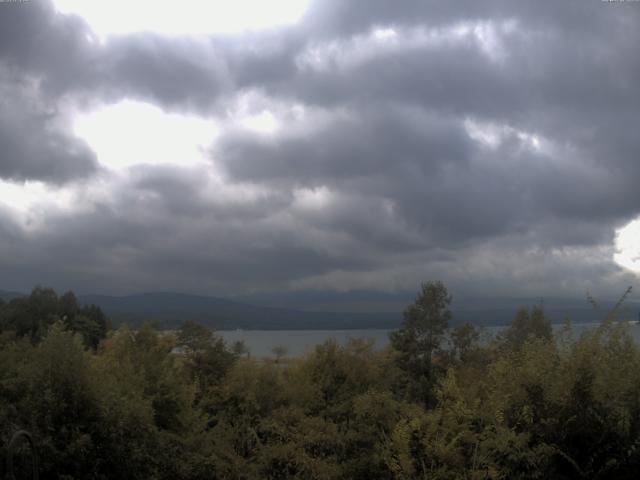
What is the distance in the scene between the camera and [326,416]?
13969 millimetres

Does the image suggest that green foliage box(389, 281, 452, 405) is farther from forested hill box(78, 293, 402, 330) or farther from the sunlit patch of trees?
forested hill box(78, 293, 402, 330)

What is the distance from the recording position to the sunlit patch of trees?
8.34 m

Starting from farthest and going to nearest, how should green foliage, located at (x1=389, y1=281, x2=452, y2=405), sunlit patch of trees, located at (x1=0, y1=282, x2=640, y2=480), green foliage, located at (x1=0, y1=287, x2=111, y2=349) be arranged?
1. green foliage, located at (x1=0, y1=287, x2=111, y2=349)
2. green foliage, located at (x1=389, y1=281, x2=452, y2=405)
3. sunlit patch of trees, located at (x1=0, y1=282, x2=640, y2=480)

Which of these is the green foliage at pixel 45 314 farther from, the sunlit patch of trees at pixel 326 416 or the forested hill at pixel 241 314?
the sunlit patch of trees at pixel 326 416

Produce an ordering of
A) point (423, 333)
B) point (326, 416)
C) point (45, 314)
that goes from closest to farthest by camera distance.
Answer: point (326, 416) < point (423, 333) < point (45, 314)

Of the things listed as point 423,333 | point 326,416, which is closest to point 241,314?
point 423,333

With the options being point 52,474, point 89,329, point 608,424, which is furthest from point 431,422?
point 89,329

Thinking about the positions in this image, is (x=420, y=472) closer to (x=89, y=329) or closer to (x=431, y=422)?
(x=431, y=422)

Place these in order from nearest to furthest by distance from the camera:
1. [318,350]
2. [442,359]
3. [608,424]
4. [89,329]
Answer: [608,424]
[318,350]
[442,359]
[89,329]

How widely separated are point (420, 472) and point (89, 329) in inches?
1766

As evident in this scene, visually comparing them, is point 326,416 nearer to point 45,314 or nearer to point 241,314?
point 45,314

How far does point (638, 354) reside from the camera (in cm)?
895

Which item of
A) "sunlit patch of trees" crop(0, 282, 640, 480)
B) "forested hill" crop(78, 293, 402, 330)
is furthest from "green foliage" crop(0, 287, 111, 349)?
"sunlit patch of trees" crop(0, 282, 640, 480)

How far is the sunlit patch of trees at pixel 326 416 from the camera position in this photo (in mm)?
8344
